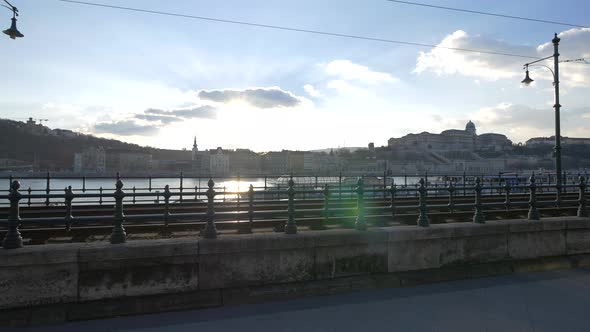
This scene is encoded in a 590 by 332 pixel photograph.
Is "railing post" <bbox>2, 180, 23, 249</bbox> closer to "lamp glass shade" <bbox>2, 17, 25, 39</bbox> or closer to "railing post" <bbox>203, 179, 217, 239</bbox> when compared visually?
"railing post" <bbox>203, 179, 217, 239</bbox>

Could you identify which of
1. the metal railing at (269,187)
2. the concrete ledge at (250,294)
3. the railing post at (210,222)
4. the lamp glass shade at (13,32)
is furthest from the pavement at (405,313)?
the lamp glass shade at (13,32)

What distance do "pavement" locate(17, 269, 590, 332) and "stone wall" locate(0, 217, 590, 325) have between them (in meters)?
0.23

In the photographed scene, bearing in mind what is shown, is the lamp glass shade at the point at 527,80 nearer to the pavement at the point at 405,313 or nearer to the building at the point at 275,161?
the pavement at the point at 405,313

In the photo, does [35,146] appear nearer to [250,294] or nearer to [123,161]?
[123,161]

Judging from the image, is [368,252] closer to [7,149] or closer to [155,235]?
[155,235]

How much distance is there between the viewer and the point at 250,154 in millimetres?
191125

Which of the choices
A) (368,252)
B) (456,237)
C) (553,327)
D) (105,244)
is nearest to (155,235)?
(105,244)

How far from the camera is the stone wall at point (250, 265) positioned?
5.75 m

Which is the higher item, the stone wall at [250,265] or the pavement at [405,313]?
the stone wall at [250,265]

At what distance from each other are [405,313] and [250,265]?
2573 mm

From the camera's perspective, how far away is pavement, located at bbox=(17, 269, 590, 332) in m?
5.70

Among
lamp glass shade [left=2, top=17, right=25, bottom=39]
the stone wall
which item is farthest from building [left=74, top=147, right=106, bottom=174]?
the stone wall

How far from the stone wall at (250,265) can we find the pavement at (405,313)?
23 centimetres

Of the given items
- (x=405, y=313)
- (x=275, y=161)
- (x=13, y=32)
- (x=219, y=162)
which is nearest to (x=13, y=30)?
(x=13, y=32)
